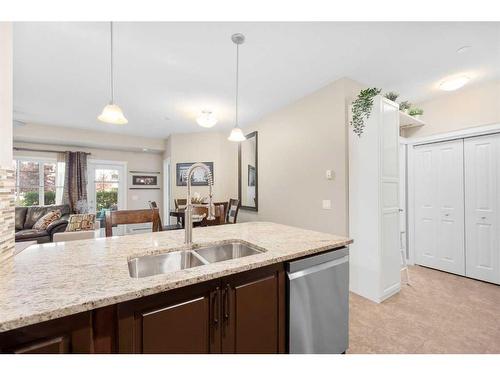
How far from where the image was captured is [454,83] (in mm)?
2660

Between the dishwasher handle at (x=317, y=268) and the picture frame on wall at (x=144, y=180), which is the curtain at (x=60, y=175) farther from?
the dishwasher handle at (x=317, y=268)

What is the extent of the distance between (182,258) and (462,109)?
402 cm

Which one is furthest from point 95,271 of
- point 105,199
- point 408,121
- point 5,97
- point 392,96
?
point 105,199

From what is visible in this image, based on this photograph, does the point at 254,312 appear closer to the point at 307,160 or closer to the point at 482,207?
Answer: the point at 307,160

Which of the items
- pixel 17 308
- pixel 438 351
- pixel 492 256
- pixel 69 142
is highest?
pixel 69 142

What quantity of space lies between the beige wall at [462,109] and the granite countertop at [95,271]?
2966 mm

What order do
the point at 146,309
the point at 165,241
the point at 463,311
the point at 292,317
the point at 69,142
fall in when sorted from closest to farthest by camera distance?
the point at 146,309, the point at 292,317, the point at 165,241, the point at 463,311, the point at 69,142

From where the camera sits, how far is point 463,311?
2.17 metres

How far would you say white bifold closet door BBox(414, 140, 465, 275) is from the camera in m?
3.02

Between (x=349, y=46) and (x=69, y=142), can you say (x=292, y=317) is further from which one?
(x=69, y=142)

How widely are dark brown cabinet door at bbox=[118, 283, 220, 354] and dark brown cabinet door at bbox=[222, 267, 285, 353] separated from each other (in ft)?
0.20

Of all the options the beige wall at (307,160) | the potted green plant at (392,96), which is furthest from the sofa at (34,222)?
the potted green plant at (392,96)

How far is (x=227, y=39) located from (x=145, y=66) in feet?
3.52

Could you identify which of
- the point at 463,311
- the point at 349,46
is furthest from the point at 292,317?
the point at 349,46
